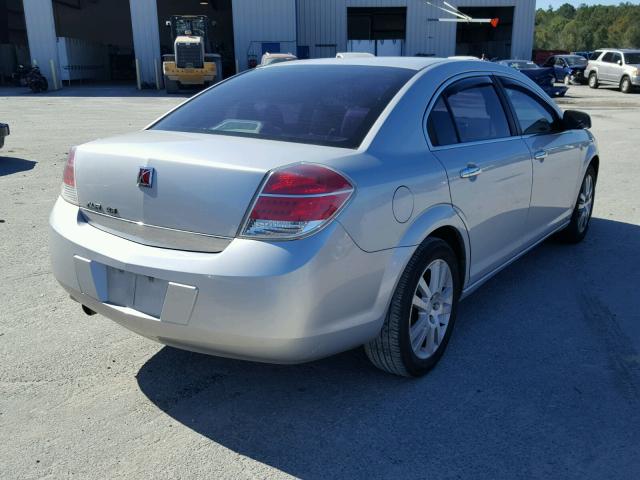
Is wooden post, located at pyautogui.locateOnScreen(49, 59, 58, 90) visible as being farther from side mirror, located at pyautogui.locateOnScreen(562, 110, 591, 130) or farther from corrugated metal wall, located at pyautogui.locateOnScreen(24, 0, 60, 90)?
side mirror, located at pyautogui.locateOnScreen(562, 110, 591, 130)

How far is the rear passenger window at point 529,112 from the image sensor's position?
4.27m

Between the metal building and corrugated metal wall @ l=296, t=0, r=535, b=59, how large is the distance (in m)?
0.06

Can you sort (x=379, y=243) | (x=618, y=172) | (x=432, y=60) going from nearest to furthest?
(x=379, y=243) < (x=432, y=60) < (x=618, y=172)

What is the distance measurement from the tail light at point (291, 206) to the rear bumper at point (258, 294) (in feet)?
0.16

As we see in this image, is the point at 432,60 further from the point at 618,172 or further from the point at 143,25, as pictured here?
the point at 143,25

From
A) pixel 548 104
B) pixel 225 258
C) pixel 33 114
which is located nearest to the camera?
pixel 225 258

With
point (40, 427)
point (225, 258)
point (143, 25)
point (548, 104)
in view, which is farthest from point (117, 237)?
point (143, 25)

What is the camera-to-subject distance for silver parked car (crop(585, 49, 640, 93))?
27.4 meters

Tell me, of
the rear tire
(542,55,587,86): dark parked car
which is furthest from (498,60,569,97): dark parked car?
the rear tire

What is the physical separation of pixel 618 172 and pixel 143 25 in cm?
2886

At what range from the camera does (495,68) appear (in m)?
4.14

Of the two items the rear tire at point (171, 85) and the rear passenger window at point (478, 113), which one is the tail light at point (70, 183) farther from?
the rear tire at point (171, 85)

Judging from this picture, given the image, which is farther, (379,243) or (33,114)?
(33,114)

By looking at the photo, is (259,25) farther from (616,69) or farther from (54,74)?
(616,69)
